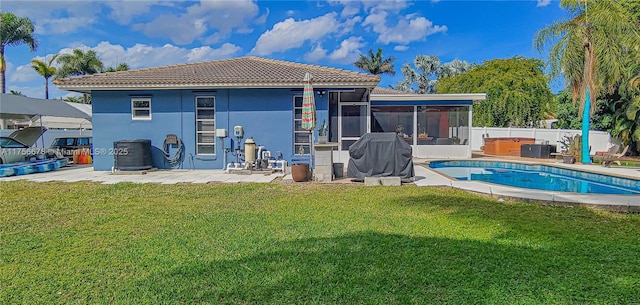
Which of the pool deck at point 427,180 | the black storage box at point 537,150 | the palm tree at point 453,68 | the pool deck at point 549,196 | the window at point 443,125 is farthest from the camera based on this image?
the palm tree at point 453,68

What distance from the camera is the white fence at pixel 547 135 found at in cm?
1956

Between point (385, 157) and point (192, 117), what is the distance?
7259 millimetres

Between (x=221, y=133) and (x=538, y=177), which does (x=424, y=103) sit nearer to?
(x=538, y=177)

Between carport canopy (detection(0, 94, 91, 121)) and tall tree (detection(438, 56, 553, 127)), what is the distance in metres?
27.3

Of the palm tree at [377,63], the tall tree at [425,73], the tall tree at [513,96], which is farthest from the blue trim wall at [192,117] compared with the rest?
the tall tree at [425,73]

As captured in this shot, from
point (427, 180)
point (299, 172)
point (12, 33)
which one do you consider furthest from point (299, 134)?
point (12, 33)

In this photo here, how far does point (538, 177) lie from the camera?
40.5 ft

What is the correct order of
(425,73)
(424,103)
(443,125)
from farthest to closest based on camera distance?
(425,73) → (443,125) → (424,103)

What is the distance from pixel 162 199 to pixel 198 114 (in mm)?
5892

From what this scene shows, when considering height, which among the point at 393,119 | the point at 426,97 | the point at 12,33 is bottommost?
the point at 393,119

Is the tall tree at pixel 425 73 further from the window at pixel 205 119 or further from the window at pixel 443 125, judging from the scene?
the window at pixel 205 119

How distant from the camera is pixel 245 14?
16.9 meters

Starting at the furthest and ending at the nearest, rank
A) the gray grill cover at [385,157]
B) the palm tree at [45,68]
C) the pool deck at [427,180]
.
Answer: the palm tree at [45,68] → the gray grill cover at [385,157] → the pool deck at [427,180]

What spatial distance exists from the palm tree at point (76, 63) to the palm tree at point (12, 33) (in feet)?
15.5
